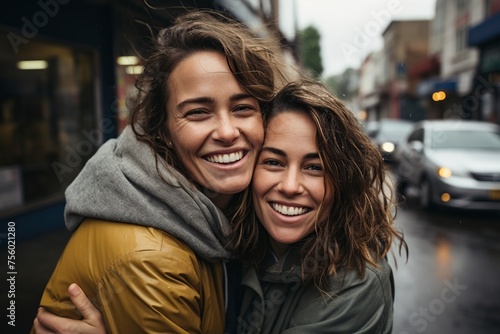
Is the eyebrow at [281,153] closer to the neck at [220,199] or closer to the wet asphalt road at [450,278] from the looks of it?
the neck at [220,199]

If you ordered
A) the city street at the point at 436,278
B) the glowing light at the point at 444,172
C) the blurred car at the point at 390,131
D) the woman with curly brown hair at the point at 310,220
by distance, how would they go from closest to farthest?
the woman with curly brown hair at the point at 310,220 → the city street at the point at 436,278 → the glowing light at the point at 444,172 → the blurred car at the point at 390,131

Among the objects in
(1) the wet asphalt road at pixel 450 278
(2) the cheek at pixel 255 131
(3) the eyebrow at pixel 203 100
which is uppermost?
(3) the eyebrow at pixel 203 100

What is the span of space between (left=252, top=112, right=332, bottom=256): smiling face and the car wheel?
693 centimetres

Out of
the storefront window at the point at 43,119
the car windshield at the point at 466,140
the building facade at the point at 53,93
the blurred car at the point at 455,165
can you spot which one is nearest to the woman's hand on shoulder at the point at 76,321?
the building facade at the point at 53,93

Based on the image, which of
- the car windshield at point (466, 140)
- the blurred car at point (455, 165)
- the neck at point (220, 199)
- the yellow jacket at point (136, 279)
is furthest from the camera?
the car windshield at point (466, 140)

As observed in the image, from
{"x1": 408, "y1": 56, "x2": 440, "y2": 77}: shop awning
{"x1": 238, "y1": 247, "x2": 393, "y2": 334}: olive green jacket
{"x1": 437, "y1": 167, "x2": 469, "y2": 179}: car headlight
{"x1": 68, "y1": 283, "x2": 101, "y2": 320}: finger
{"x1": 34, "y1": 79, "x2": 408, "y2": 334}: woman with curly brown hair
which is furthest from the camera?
{"x1": 408, "y1": 56, "x2": 440, "y2": 77}: shop awning

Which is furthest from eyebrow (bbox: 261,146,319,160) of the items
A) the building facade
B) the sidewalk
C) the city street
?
the building facade

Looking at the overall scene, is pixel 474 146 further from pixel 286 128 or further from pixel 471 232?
pixel 286 128

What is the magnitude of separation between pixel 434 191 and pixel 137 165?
23.8ft

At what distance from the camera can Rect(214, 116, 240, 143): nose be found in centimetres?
193

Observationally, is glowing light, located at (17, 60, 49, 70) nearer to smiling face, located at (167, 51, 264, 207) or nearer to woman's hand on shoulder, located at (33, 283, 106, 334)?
smiling face, located at (167, 51, 264, 207)

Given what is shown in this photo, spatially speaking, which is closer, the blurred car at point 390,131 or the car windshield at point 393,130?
the blurred car at point 390,131

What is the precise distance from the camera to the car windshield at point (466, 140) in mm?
8578

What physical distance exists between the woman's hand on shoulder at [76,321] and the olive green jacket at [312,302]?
60 centimetres
